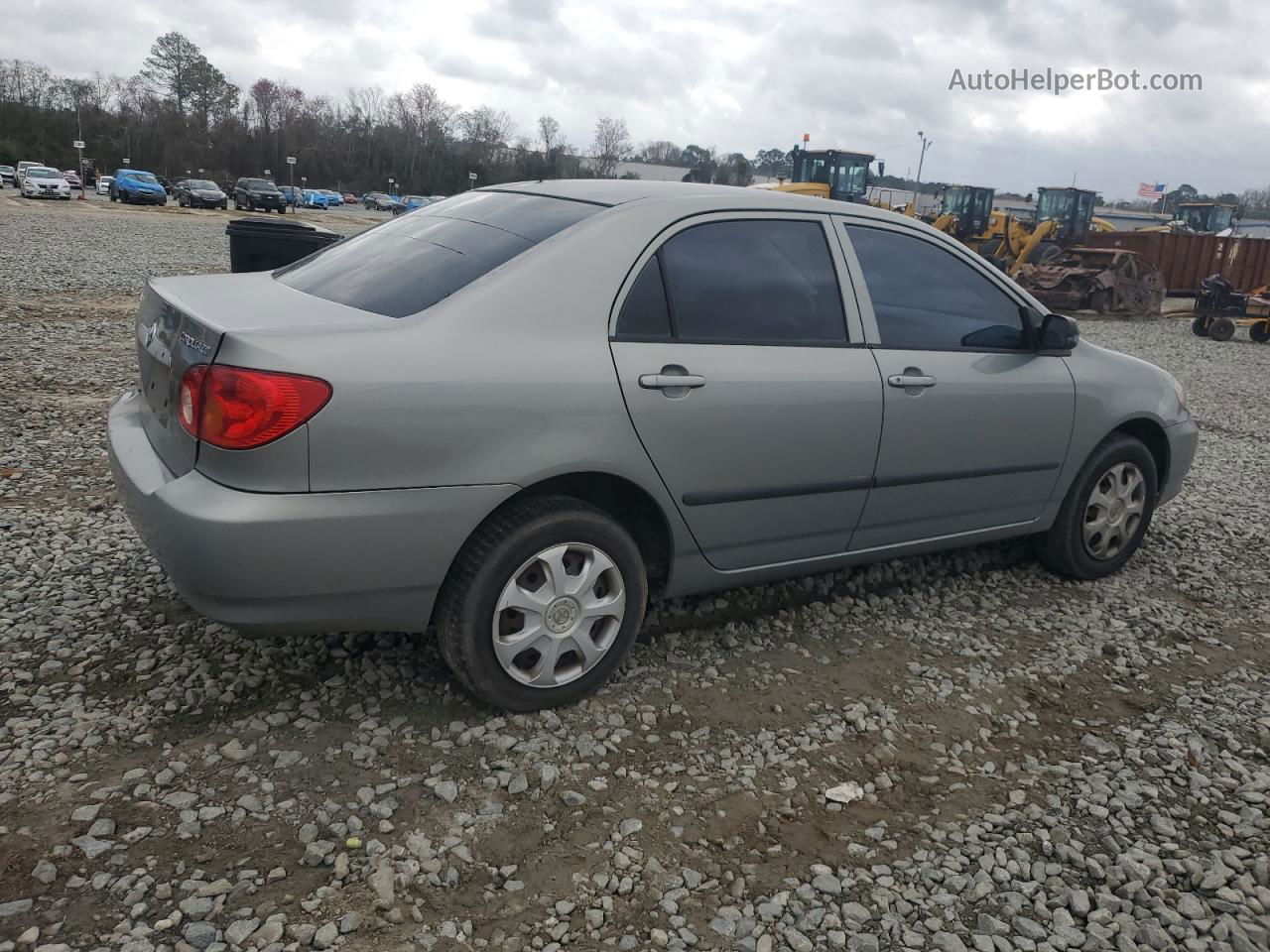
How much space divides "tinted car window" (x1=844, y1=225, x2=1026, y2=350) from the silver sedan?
0.04 feet

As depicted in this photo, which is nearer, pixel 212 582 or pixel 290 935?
pixel 290 935

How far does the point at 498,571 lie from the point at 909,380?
179 centimetres

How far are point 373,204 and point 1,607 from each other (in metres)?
69.6

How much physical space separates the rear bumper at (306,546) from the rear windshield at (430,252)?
2.08 feet

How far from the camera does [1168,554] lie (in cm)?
520

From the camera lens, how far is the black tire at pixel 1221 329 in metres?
17.4

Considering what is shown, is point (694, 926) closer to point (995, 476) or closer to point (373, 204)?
point (995, 476)

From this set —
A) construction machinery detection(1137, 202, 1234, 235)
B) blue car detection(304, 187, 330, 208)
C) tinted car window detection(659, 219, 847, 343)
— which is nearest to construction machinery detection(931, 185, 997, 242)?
construction machinery detection(1137, 202, 1234, 235)

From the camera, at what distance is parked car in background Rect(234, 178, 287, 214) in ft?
146

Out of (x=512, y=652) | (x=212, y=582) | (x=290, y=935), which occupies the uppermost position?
(x=212, y=582)

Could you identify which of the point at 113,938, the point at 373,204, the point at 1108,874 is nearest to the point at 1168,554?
the point at 1108,874

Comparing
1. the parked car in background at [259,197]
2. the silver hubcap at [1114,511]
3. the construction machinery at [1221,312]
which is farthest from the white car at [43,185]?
the silver hubcap at [1114,511]

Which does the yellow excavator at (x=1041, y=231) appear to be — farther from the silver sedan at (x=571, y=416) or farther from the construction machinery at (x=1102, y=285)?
the silver sedan at (x=571, y=416)

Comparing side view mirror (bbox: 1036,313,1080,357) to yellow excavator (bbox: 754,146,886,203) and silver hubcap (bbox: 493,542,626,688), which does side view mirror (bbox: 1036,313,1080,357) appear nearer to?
silver hubcap (bbox: 493,542,626,688)
